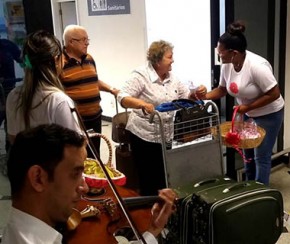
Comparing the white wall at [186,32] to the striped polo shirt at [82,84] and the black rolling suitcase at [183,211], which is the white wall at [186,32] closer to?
the striped polo shirt at [82,84]

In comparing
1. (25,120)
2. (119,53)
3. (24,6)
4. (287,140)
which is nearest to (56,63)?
(25,120)

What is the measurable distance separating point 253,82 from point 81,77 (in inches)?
47.9

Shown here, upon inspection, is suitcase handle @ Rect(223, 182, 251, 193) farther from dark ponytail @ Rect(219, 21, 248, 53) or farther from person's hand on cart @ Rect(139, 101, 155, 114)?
dark ponytail @ Rect(219, 21, 248, 53)

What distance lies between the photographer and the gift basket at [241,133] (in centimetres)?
276

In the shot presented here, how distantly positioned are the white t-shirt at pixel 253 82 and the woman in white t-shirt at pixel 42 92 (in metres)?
1.42

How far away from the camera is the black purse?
2.41m

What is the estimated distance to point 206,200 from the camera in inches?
78.8

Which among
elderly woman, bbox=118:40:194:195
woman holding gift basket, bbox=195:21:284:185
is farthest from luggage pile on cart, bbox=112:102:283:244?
woman holding gift basket, bbox=195:21:284:185

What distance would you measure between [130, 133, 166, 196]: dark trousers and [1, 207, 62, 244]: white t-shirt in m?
1.72

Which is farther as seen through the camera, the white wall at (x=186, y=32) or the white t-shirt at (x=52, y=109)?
the white wall at (x=186, y=32)

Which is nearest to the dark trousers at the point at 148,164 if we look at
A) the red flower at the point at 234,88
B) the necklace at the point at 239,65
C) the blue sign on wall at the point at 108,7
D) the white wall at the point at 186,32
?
the red flower at the point at 234,88

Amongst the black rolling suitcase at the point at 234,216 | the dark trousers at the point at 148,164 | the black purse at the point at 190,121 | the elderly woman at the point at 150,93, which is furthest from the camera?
the dark trousers at the point at 148,164

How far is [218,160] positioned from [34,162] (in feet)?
5.35

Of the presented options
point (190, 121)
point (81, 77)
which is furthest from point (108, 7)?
point (190, 121)
